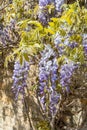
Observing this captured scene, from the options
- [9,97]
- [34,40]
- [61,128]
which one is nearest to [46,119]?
[61,128]

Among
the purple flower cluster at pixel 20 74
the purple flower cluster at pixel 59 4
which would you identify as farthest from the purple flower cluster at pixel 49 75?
the purple flower cluster at pixel 59 4

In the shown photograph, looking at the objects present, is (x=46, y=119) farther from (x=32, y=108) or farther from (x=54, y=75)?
(x=54, y=75)

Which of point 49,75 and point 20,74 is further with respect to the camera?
point 20,74

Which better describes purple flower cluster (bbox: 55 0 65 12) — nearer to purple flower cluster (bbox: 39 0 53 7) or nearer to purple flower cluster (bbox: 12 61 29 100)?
purple flower cluster (bbox: 39 0 53 7)

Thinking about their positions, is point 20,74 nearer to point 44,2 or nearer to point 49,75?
point 49,75

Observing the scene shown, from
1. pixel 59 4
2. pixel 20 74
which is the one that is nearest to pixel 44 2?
→ pixel 59 4

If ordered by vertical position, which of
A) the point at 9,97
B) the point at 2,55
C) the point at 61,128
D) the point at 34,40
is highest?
the point at 34,40

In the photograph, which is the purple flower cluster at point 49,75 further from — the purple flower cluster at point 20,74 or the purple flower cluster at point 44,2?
the purple flower cluster at point 44,2

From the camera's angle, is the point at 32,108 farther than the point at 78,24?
Yes
